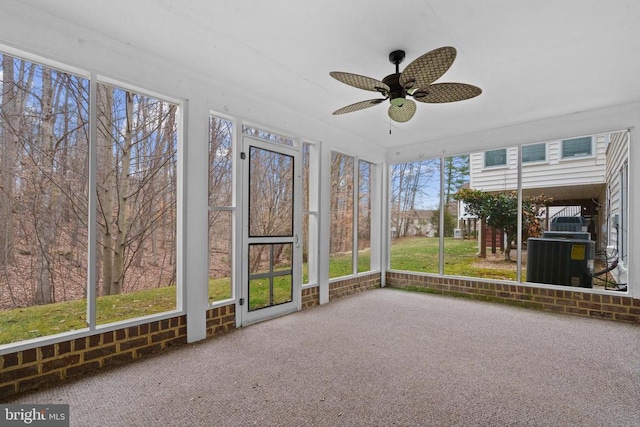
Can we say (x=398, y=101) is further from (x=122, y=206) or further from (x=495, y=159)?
(x=495, y=159)

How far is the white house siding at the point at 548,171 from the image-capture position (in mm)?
5914

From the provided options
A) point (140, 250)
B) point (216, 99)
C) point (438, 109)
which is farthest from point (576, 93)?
point (140, 250)

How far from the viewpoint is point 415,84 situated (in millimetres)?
2512

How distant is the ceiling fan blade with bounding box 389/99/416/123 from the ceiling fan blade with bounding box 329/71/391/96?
0.57ft

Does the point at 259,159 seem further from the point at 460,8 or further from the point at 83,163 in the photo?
the point at 460,8

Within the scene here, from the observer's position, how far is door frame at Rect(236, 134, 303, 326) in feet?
12.2

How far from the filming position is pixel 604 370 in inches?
104

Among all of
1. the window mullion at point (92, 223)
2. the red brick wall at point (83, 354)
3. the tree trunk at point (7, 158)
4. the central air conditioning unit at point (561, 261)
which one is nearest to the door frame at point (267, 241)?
the red brick wall at point (83, 354)

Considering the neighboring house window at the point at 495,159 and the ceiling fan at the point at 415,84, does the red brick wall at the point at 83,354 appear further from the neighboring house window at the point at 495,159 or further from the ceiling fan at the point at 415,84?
the neighboring house window at the point at 495,159

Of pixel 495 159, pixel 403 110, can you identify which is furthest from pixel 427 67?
pixel 495 159

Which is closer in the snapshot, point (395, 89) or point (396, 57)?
point (395, 89)

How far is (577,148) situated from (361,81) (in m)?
6.03

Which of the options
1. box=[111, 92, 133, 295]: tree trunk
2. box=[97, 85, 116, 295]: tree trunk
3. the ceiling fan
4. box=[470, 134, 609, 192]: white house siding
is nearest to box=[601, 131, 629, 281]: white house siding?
box=[470, 134, 609, 192]: white house siding

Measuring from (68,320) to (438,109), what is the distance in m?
5.16
